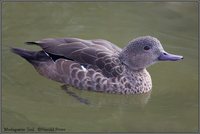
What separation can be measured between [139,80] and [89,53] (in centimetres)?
96

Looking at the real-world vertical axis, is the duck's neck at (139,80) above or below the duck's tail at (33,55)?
below

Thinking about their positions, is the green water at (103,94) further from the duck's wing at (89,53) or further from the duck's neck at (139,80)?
the duck's wing at (89,53)

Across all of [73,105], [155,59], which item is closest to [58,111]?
[73,105]

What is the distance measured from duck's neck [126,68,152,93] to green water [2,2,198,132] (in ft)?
0.46

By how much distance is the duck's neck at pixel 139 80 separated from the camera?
9.46m

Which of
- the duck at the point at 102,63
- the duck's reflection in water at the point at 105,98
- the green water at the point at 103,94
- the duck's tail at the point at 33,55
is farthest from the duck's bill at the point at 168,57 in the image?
the duck's tail at the point at 33,55

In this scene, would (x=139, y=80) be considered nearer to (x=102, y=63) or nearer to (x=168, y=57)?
(x=168, y=57)

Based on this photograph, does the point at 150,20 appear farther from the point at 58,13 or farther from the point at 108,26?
the point at 58,13

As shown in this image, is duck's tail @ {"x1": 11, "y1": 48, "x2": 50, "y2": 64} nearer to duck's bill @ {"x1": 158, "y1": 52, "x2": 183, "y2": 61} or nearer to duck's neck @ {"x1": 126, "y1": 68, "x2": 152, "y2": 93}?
duck's neck @ {"x1": 126, "y1": 68, "x2": 152, "y2": 93}

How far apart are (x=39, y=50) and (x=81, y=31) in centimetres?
124

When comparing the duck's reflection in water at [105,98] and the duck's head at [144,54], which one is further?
the duck's head at [144,54]

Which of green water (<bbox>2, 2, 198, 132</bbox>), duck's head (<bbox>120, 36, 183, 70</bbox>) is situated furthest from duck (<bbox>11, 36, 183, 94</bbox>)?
green water (<bbox>2, 2, 198, 132</bbox>)

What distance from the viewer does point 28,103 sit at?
8.71m

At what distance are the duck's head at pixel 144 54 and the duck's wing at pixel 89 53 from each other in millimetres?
205
